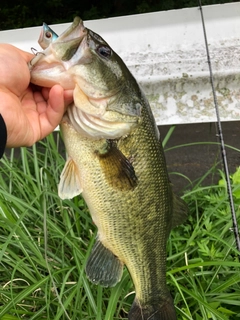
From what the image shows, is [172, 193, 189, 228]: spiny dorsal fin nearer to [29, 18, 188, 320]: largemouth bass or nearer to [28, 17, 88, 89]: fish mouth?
[29, 18, 188, 320]: largemouth bass

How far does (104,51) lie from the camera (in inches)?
53.5

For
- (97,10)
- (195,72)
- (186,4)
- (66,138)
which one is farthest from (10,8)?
(66,138)

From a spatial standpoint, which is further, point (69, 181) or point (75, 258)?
point (75, 258)

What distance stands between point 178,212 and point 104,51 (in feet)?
2.40

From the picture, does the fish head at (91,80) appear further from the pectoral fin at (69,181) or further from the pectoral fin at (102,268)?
the pectoral fin at (102,268)

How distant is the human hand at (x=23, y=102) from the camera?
1359 mm

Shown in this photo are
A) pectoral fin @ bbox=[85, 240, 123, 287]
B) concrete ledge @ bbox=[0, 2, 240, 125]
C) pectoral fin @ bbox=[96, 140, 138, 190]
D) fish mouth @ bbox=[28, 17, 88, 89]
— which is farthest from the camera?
concrete ledge @ bbox=[0, 2, 240, 125]

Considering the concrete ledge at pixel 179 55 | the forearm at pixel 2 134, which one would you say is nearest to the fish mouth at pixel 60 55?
the forearm at pixel 2 134

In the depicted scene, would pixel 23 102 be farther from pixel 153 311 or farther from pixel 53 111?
pixel 153 311

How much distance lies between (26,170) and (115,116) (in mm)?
1150

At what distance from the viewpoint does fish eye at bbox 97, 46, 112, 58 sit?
4.43 feet

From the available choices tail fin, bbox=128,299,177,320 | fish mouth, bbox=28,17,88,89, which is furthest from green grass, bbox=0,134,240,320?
fish mouth, bbox=28,17,88,89

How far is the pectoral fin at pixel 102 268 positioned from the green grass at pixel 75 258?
5.5 inches

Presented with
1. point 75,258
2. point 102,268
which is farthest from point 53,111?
point 75,258
